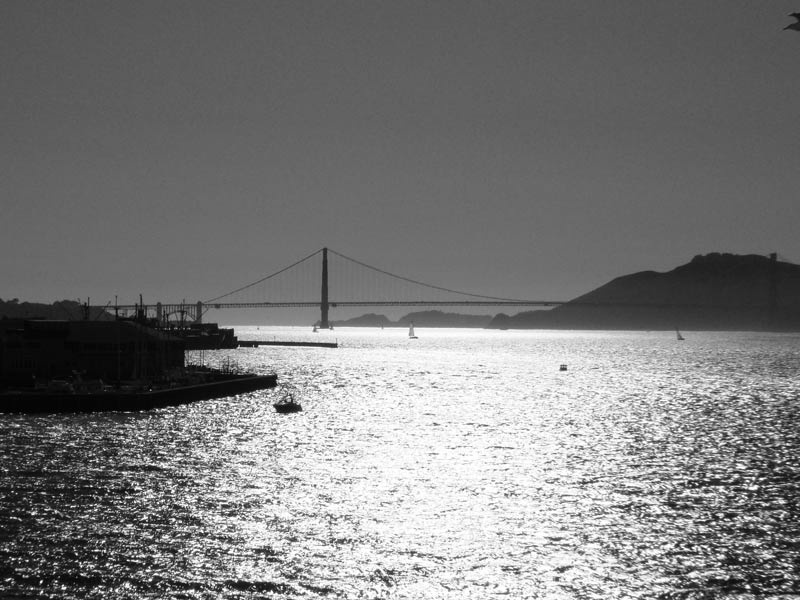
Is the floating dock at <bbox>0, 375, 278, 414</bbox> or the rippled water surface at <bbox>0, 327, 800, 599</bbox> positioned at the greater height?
the floating dock at <bbox>0, 375, 278, 414</bbox>

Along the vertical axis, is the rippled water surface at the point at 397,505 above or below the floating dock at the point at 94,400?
below

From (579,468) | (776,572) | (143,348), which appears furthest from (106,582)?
(143,348)

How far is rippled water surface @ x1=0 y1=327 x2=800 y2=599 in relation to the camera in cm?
2959

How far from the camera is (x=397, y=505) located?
1646 inches

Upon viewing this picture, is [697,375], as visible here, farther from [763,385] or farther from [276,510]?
[276,510]

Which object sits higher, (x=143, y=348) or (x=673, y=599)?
(x=143, y=348)

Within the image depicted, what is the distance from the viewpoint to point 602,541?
35.1m

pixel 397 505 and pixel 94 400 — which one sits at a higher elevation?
pixel 94 400

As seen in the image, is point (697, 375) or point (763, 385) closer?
point (763, 385)

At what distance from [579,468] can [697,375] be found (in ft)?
338

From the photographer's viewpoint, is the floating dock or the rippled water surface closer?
the rippled water surface

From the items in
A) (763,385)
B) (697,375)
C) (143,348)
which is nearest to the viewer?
(143,348)

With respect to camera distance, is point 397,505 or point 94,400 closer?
point 397,505

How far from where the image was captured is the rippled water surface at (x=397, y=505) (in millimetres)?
29594
